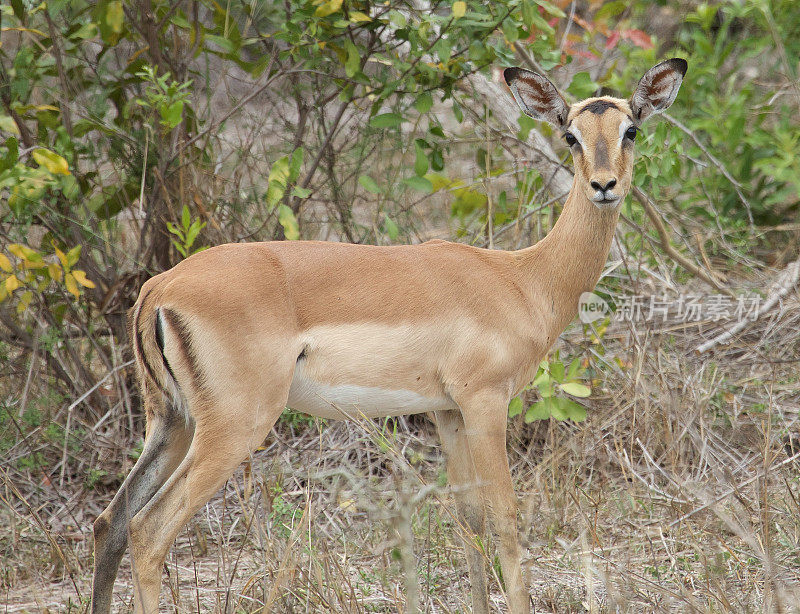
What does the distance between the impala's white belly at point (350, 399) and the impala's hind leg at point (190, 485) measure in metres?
0.28

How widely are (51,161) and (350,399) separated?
1.67 m

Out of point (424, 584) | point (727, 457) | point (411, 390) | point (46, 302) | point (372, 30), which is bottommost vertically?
point (727, 457)

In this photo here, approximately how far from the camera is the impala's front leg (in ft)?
12.0

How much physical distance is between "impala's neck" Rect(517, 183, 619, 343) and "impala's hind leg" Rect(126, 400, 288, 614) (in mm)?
1362

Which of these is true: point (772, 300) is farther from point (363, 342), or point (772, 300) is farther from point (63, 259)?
point (63, 259)

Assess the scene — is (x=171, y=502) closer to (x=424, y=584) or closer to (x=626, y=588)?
(x=424, y=584)

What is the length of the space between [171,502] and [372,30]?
9.17 ft

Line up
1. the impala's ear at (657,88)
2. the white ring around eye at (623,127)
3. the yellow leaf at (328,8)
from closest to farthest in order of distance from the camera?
the white ring around eye at (623,127)
the impala's ear at (657,88)
the yellow leaf at (328,8)

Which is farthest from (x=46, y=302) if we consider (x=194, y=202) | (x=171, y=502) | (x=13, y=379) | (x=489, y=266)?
(x=489, y=266)

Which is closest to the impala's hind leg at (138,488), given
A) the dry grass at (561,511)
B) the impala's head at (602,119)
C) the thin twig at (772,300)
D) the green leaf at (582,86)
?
the dry grass at (561,511)

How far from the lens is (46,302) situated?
511cm

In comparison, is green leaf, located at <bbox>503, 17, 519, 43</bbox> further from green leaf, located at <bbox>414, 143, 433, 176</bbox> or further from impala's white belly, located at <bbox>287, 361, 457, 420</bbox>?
impala's white belly, located at <bbox>287, 361, 457, 420</bbox>

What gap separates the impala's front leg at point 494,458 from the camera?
12.0ft

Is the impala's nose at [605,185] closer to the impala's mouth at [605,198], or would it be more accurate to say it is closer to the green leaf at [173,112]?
the impala's mouth at [605,198]
